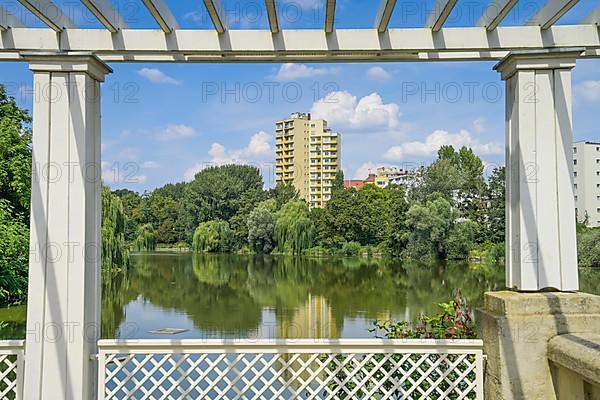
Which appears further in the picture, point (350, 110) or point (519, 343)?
point (350, 110)

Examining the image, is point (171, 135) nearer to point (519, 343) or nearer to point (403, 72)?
point (403, 72)

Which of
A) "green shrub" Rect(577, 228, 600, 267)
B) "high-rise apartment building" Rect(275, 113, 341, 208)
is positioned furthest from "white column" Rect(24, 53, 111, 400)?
"high-rise apartment building" Rect(275, 113, 341, 208)

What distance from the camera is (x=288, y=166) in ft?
89.4

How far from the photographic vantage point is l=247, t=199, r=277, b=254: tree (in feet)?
82.1

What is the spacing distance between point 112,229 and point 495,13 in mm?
13919

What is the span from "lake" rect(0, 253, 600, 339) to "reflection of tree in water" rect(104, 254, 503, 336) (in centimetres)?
3

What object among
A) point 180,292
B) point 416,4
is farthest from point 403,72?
point 416,4

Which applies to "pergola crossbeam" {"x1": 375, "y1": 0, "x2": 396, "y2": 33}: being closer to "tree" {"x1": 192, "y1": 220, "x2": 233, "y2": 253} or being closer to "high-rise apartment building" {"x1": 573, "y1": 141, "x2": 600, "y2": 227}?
"high-rise apartment building" {"x1": 573, "y1": 141, "x2": 600, "y2": 227}

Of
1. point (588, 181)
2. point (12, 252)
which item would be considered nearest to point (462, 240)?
point (588, 181)

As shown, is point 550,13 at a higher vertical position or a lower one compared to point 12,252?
higher

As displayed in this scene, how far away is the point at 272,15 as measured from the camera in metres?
2.45

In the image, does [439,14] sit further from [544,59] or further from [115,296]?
[115,296]

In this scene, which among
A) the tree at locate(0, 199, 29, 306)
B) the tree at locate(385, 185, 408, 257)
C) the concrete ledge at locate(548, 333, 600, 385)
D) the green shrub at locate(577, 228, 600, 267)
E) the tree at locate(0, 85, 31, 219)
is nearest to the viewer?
the concrete ledge at locate(548, 333, 600, 385)

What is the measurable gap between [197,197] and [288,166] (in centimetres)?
454
